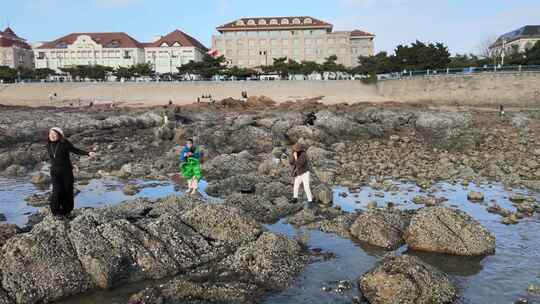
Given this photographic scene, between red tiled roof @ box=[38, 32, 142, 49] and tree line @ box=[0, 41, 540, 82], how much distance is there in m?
33.0

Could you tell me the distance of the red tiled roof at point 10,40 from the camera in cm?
12184

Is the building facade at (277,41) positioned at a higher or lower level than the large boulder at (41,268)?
higher

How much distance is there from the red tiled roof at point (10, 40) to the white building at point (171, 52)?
3871cm

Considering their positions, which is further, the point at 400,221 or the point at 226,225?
the point at 400,221

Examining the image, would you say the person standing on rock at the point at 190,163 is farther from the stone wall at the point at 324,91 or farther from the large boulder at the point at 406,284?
the stone wall at the point at 324,91

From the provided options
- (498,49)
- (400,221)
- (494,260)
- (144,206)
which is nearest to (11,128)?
(144,206)

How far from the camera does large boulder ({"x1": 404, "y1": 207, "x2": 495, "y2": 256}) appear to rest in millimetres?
9156

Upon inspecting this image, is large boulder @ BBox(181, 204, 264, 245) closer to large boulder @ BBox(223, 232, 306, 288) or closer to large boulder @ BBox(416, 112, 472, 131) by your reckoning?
large boulder @ BBox(223, 232, 306, 288)

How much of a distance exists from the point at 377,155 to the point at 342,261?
48.7ft

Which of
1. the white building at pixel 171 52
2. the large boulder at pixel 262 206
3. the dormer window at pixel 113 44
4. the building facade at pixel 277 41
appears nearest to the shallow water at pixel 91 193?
the large boulder at pixel 262 206

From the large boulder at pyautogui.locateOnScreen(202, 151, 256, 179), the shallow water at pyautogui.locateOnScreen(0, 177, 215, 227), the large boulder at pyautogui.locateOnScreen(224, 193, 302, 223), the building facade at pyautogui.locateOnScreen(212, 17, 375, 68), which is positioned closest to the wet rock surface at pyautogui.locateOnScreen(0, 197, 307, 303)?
the large boulder at pyautogui.locateOnScreen(224, 193, 302, 223)

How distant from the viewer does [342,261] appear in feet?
28.8

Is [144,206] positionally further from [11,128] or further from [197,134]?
[11,128]

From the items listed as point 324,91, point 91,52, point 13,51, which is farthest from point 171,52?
point 324,91
